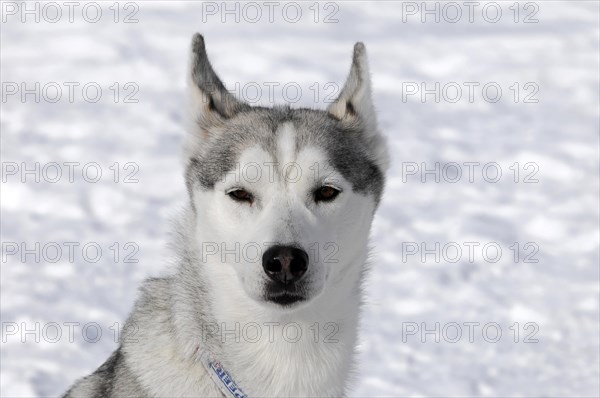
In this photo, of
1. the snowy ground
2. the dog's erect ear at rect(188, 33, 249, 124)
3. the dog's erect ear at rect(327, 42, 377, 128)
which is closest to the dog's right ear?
the dog's erect ear at rect(188, 33, 249, 124)

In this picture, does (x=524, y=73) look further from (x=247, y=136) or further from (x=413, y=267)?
(x=247, y=136)

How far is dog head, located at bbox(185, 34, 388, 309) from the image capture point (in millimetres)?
4141

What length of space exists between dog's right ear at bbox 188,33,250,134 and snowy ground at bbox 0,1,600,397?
60 cm

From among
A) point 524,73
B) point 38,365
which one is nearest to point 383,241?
point 38,365

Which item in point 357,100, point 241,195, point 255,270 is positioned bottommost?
point 255,270

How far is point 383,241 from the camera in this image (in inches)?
323

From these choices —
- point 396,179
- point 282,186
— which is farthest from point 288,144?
point 396,179

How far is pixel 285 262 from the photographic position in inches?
159

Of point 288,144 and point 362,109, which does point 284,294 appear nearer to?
point 288,144

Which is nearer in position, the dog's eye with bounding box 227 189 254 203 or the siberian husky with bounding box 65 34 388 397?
the siberian husky with bounding box 65 34 388 397

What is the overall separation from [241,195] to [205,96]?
1.94ft

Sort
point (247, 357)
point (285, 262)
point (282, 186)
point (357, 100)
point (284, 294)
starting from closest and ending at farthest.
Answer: point (285, 262) < point (284, 294) < point (282, 186) < point (247, 357) < point (357, 100)

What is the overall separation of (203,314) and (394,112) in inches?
236

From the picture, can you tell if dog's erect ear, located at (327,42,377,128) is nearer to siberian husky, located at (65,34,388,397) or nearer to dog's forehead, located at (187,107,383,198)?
dog's forehead, located at (187,107,383,198)
